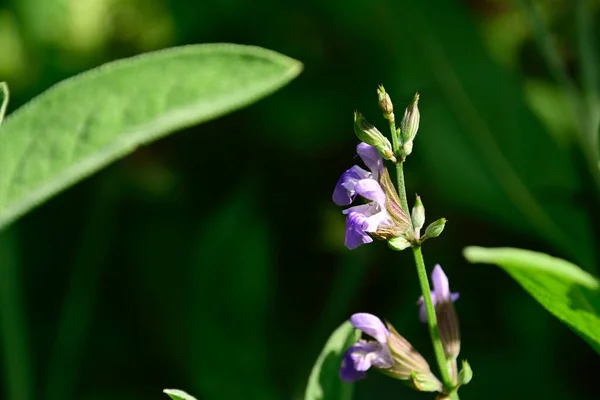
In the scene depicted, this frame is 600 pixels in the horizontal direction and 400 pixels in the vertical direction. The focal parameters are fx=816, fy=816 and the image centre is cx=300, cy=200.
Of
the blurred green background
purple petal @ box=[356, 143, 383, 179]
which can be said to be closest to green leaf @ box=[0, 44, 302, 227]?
purple petal @ box=[356, 143, 383, 179]

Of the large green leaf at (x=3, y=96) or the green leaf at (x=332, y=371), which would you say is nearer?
the large green leaf at (x=3, y=96)

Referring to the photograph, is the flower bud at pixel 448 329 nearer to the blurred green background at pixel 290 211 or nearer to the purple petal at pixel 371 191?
the purple petal at pixel 371 191

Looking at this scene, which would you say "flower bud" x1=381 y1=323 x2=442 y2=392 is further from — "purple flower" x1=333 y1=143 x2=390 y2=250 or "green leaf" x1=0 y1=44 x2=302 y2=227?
"green leaf" x1=0 y1=44 x2=302 y2=227

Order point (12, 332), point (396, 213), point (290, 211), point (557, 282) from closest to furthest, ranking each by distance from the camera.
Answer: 1. point (557, 282)
2. point (396, 213)
3. point (12, 332)
4. point (290, 211)

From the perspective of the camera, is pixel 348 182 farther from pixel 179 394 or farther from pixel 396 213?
pixel 179 394

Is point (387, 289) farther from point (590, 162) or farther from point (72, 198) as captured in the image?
point (72, 198)

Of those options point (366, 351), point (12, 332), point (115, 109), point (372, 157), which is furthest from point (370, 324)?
point (12, 332)

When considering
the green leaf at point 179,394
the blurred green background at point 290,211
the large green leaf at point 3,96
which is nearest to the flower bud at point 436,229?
the green leaf at point 179,394

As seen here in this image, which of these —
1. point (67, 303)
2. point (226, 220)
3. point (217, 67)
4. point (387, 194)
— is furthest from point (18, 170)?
point (67, 303)
